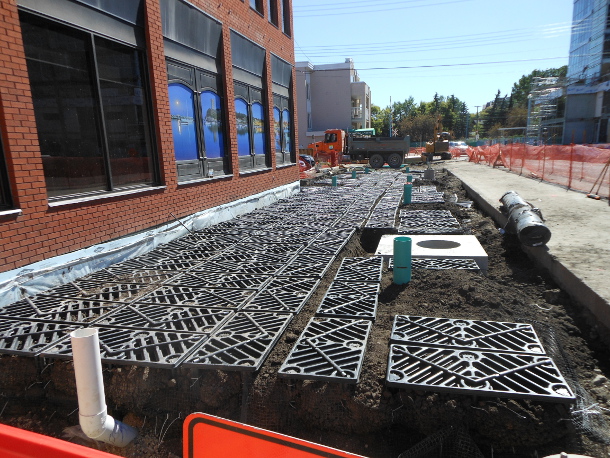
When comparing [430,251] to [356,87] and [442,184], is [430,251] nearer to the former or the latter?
[442,184]

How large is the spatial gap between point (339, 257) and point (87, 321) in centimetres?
352

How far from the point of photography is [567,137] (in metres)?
53.6

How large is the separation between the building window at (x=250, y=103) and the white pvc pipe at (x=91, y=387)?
855 cm

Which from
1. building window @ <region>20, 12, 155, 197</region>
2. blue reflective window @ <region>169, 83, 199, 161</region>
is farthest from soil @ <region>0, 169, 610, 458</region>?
blue reflective window @ <region>169, 83, 199, 161</region>

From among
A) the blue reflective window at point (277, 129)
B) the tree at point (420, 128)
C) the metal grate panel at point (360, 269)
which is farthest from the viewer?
the tree at point (420, 128)

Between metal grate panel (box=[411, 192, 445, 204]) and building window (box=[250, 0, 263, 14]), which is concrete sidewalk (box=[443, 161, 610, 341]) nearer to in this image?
metal grate panel (box=[411, 192, 445, 204])

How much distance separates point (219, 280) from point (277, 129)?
30.5 feet

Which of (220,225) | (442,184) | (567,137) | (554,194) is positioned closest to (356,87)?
(567,137)

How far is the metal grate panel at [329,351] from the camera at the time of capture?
9.95 ft

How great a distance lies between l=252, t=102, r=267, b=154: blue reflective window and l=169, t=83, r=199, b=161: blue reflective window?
130 inches

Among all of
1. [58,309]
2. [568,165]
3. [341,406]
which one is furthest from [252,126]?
[568,165]

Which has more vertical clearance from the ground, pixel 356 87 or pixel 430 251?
pixel 356 87

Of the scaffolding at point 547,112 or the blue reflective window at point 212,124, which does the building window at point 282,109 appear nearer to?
the blue reflective window at point 212,124

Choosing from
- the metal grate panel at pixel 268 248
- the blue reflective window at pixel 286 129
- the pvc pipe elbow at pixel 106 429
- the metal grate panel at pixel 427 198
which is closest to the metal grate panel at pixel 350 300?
the metal grate panel at pixel 268 248
